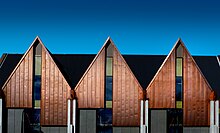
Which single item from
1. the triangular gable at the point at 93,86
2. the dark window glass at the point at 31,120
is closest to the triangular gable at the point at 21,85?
the dark window glass at the point at 31,120

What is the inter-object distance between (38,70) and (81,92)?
4538mm

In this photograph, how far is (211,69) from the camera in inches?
1310

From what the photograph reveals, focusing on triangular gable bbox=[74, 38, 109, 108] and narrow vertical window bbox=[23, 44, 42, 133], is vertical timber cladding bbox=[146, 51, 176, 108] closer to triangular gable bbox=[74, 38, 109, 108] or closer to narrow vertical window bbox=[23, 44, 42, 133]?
triangular gable bbox=[74, 38, 109, 108]

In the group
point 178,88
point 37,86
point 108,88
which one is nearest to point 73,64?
point 37,86

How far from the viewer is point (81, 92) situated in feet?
88.5

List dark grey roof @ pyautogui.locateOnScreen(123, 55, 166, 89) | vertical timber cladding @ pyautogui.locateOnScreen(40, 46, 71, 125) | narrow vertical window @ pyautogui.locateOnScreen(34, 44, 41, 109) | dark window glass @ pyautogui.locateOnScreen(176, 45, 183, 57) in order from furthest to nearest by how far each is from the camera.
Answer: dark grey roof @ pyautogui.locateOnScreen(123, 55, 166, 89) → dark window glass @ pyautogui.locateOnScreen(176, 45, 183, 57) → narrow vertical window @ pyautogui.locateOnScreen(34, 44, 41, 109) → vertical timber cladding @ pyautogui.locateOnScreen(40, 46, 71, 125)

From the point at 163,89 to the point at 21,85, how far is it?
43.4 feet

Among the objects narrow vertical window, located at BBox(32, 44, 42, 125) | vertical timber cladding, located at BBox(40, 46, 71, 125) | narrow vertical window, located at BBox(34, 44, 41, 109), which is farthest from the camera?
narrow vertical window, located at BBox(34, 44, 41, 109)

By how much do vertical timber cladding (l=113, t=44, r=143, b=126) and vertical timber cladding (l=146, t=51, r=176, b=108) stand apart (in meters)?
1.20

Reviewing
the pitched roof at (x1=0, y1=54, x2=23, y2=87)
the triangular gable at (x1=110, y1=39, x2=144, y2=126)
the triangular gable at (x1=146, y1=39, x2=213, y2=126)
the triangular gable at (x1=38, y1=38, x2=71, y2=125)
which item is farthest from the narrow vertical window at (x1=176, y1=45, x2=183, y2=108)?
the pitched roof at (x1=0, y1=54, x2=23, y2=87)

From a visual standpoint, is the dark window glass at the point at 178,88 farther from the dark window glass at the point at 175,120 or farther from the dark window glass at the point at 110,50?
the dark window glass at the point at 110,50

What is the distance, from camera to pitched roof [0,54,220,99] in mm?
30391

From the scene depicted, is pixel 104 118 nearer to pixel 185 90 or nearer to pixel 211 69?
pixel 185 90

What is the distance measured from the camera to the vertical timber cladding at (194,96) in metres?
27.1
